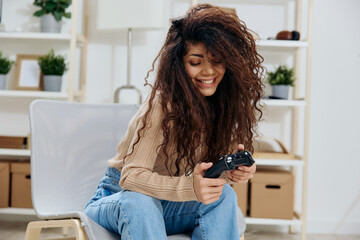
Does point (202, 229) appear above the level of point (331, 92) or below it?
below

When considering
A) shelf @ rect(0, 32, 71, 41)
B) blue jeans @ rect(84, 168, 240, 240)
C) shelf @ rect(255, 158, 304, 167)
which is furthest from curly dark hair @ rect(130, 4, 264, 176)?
shelf @ rect(0, 32, 71, 41)

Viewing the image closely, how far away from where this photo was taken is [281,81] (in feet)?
8.59

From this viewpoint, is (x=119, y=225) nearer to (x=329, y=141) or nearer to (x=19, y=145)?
(x=19, y=145)

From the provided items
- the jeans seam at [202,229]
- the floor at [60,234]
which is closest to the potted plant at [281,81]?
the floor at [60,234]

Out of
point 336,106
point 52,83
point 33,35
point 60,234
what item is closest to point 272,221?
point 336,106

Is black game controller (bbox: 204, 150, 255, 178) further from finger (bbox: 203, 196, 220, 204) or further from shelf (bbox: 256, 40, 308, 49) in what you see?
shelf (bbox: 256, 40, 308, 49)

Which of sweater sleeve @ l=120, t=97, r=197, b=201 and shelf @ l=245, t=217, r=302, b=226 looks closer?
sweater sleeve @ l=120, t=97, r=197, b=201

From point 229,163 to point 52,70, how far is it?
1788mm

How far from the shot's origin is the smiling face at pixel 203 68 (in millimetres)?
1239

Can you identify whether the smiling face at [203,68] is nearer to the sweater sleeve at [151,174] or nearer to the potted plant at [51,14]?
the sweater sleeve at [151,174]

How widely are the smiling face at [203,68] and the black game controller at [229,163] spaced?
0.83 feet

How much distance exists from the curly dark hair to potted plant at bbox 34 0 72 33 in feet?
5.21

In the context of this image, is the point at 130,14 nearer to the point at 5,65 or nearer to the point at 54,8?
the point at 54,8

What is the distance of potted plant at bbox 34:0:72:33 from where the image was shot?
269 cm
